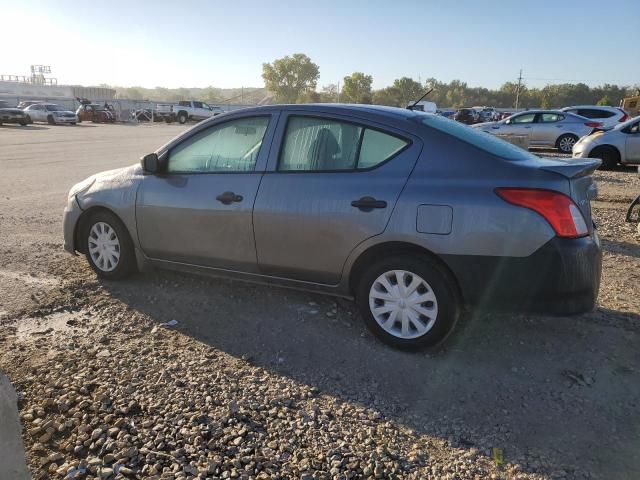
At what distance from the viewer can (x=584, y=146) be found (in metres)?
13.4

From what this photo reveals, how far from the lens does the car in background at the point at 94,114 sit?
4528cm

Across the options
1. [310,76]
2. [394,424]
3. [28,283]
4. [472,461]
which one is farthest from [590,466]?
[310,76]

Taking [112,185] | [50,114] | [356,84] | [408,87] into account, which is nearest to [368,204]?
[112,185]

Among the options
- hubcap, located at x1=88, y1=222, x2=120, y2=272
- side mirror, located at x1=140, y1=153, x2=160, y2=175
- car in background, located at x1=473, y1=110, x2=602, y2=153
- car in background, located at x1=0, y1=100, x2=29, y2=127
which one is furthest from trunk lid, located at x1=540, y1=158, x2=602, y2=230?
car in background, located at x1=0, y1=100, x2=29, y2=127

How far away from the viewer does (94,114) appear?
4534cm

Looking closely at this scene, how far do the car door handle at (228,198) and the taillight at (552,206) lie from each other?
196 centimetres

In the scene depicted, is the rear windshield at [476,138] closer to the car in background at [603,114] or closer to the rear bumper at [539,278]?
the rear bumper at [539,278]

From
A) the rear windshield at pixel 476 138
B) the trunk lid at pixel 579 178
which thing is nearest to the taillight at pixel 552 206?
the trunk lid at pixel 579 178

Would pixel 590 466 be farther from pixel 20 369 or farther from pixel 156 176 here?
pixel 156 176

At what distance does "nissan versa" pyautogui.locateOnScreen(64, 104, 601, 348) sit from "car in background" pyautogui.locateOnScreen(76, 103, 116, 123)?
45.3 m

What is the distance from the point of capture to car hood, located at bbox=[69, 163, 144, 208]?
4.62m

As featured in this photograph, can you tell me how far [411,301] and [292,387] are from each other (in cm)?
98

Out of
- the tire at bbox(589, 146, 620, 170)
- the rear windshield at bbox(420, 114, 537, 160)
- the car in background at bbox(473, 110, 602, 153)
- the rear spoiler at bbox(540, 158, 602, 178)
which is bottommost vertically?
the tire at bbox(589, 146, 620, 170)

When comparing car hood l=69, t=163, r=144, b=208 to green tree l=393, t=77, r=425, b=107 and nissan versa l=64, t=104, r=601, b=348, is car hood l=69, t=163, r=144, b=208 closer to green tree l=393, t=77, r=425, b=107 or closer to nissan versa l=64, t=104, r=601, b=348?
nissan versa l=64, t=104, r=601, b=348
